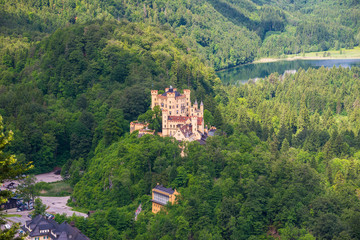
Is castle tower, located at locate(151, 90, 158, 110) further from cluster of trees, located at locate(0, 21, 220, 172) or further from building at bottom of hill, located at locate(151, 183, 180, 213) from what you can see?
building at bottom of hill, located at locate(151, 183, 180, 213)

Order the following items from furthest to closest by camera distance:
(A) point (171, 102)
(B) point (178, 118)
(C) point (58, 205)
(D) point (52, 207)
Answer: (A) point (171, 102), (B) point (178, 118), (C) point (58, 205), (D) point (52, 207)

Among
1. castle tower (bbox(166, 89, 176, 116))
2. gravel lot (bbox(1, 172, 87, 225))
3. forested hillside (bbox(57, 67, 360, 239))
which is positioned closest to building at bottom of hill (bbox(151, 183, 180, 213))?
forested hillside (bbox(57, 67, 360, 239))

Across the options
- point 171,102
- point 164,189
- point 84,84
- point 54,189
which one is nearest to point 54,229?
Result: point 164,189

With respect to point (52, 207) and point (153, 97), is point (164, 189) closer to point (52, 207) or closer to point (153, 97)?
point (52, 207)

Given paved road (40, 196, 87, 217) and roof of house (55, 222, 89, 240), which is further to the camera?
paved road (40, 196, 87, 217)

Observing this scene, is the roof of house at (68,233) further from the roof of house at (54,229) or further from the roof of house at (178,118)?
the roof of house at (178,118)
